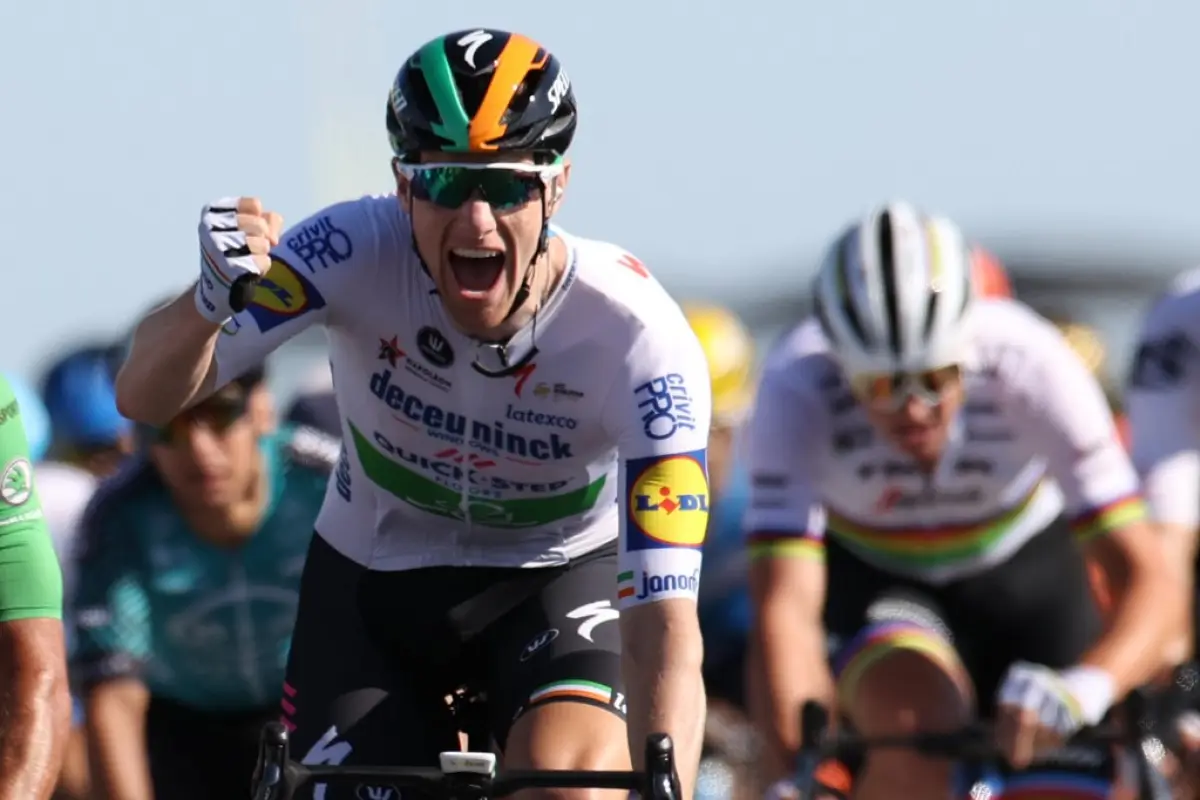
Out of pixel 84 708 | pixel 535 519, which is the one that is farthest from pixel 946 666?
pixel 84 708

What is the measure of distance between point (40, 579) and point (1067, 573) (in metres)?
4.46

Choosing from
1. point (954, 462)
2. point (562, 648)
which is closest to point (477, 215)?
point (562, 648)

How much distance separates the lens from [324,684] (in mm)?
6605

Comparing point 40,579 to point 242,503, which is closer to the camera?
point 40,579

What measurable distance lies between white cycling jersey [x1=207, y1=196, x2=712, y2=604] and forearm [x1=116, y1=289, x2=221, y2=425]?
11 cm

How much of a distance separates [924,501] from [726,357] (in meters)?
7.05

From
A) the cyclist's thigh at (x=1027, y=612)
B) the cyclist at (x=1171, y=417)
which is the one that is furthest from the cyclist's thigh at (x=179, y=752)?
the cyclist at (x=1171, y=417)

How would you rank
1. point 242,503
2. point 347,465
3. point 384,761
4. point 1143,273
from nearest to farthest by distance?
point 384,761, point 347,465, point 242,503, point 1143,273

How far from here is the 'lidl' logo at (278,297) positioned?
249 inches

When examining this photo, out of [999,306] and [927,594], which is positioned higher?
[999,306]

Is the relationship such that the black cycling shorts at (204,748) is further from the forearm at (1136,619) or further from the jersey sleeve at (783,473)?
the forearm at (1136,619)

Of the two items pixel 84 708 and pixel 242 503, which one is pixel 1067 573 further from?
pixel 84 708

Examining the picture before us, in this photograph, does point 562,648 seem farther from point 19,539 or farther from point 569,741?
point 19,539

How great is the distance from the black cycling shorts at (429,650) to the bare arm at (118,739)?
115 inches
